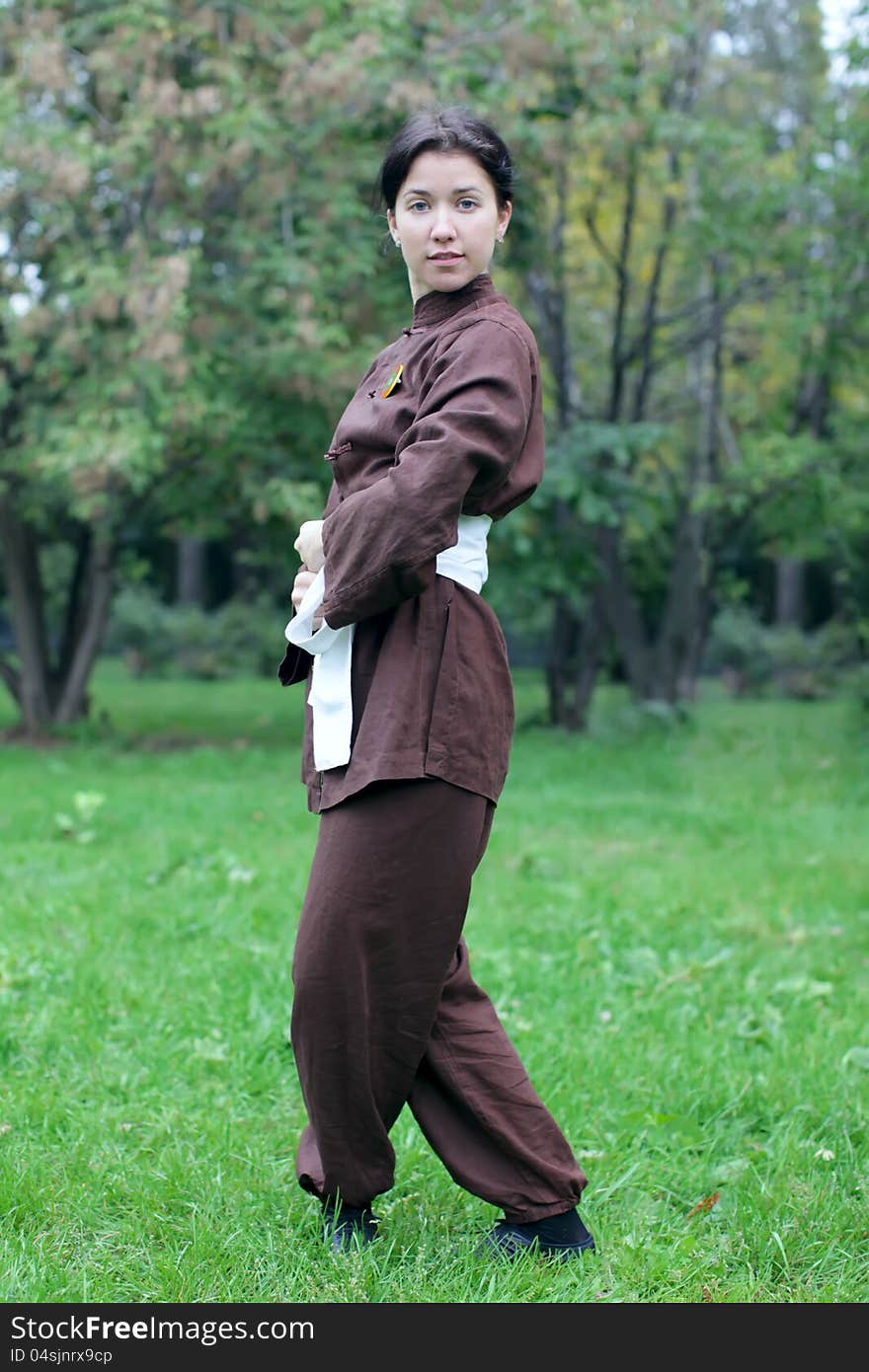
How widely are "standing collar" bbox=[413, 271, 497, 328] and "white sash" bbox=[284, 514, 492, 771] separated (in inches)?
14.9

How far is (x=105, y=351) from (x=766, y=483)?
19.3 feet

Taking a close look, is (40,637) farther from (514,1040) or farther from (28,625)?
(514,1040)

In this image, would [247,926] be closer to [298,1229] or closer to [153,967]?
[153,967]

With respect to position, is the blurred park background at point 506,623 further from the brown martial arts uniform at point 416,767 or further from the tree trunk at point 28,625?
the brown martial arts uniform at point 416,767

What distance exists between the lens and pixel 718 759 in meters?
10.5

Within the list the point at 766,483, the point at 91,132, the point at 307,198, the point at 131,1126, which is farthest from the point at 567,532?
the point at 131,1126

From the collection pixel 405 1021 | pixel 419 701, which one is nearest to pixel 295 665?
pixel 419 701

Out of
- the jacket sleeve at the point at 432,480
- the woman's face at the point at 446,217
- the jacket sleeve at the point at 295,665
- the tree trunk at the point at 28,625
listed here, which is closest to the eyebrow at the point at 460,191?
the woman's face at the point at 446,217

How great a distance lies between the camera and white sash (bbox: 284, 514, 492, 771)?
7.52 ft

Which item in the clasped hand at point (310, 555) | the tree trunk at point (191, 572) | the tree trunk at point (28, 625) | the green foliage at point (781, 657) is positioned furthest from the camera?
the tree trunk at point (191, 572)

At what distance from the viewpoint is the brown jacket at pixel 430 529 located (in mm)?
2125

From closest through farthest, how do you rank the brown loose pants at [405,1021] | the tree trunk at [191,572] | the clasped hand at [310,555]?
the brown loose pants at [405,1021], the clasped hand at [310,555], the tree trunk at [191,572]

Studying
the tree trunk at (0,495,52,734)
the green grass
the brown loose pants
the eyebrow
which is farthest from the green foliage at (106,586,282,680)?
A: the eyebrow

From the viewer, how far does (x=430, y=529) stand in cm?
211
